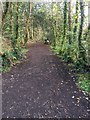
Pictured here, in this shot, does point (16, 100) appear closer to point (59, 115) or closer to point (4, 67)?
point (59, 115)

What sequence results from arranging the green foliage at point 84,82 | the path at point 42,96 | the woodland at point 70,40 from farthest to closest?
the woodland at point 70,40 < the green foliage at point 84,82 < the path at point 42,96

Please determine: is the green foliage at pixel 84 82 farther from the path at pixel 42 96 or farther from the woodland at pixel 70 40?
the path at pixel 42 96

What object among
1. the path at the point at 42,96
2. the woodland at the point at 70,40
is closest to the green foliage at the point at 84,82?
the woodland at the point at 70,40

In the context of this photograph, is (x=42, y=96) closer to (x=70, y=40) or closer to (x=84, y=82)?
(x=84, y=82)

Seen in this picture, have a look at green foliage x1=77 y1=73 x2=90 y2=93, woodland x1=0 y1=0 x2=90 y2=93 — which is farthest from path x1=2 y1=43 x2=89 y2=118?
woodland x1=0 y1=0 x2=90 y2=93

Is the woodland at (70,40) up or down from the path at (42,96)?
up

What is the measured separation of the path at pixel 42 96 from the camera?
6.62 meters

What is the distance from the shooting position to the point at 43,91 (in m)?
8.55

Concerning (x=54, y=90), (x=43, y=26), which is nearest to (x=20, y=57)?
(x=54, y=90)

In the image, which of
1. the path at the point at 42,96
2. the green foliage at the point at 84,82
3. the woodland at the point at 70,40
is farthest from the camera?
the woodland at the point at 70,40

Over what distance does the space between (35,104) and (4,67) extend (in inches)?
211

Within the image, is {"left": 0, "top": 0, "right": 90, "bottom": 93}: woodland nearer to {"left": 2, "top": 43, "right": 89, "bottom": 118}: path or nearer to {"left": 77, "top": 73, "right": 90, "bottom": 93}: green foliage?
{"left": 77, "top": 73, "right": 90, "bottom": 93}: green foliage

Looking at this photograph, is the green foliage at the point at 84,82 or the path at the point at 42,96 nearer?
the path at the point at 42,96

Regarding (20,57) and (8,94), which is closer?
(8,94)
